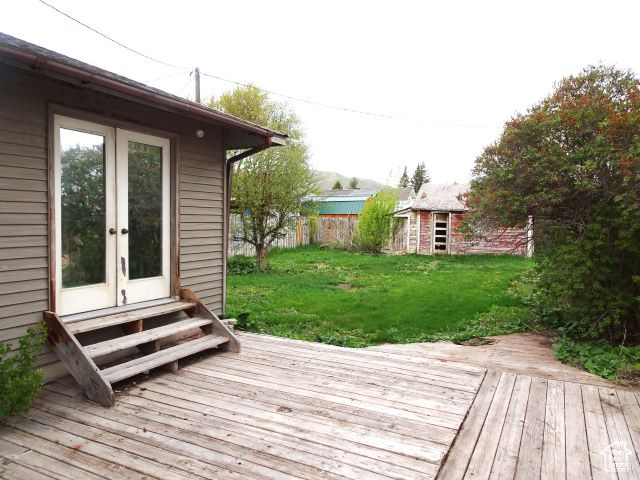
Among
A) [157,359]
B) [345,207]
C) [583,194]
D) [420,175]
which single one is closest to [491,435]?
[157,359]

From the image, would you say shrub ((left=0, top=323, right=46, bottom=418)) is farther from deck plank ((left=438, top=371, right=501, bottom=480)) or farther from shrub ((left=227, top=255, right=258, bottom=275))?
shrub ((left=227, top=255, right=258, bottom=275))

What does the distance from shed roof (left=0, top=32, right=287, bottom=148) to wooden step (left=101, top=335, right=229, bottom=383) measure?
7.33ft

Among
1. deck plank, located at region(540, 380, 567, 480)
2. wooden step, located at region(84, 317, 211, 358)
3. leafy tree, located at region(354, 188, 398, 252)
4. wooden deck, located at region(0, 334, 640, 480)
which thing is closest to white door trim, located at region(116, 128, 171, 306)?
wooden step, located at region(84, 317, 211, 358)

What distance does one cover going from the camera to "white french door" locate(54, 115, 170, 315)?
3.63 meters

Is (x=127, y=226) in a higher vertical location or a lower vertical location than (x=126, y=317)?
higher

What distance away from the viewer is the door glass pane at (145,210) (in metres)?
4.18

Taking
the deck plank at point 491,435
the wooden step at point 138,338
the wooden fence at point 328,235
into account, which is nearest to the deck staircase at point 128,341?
the wooden step at point 138,338

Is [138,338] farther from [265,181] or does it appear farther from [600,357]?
[265,181]

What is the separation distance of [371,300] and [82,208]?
540cm

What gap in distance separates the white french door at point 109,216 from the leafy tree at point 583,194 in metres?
4.12

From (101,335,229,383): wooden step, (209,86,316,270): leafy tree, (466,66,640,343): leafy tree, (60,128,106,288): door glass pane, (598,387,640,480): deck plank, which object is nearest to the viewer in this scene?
(598,387,640,480): deck plank

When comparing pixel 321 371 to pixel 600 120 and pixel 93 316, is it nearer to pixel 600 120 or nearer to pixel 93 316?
pixel 93 316

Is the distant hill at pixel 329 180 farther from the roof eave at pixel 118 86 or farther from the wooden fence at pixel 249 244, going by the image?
the roof eave at pixel 118 86

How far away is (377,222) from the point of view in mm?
17578
